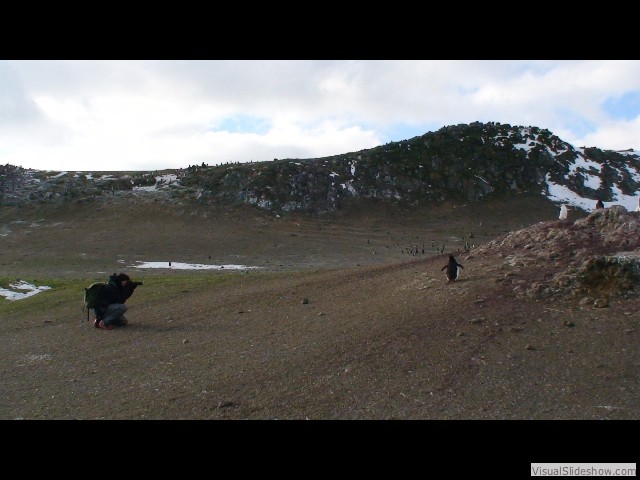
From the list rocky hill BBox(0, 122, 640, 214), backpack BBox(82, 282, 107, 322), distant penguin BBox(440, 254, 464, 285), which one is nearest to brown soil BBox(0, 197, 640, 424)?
distant penguin BBox(440, 254, 464, 285)

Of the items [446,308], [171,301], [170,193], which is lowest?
[171,301]

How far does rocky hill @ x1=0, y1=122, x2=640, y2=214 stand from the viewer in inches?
1861

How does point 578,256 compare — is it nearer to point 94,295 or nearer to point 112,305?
point 112,305

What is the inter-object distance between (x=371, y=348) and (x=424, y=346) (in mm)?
810

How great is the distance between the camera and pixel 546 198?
48875 millimetres

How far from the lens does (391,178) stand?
169ft

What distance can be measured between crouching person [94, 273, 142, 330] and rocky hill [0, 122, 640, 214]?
112 feet

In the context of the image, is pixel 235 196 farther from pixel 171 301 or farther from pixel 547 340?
pixel 547 340

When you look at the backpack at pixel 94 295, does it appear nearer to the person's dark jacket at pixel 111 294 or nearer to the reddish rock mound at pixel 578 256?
the person's dark jacket at pixel 111 294

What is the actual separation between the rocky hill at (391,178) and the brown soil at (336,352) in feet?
103

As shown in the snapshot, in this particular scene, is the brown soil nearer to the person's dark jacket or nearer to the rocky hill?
the person's dark jacket
